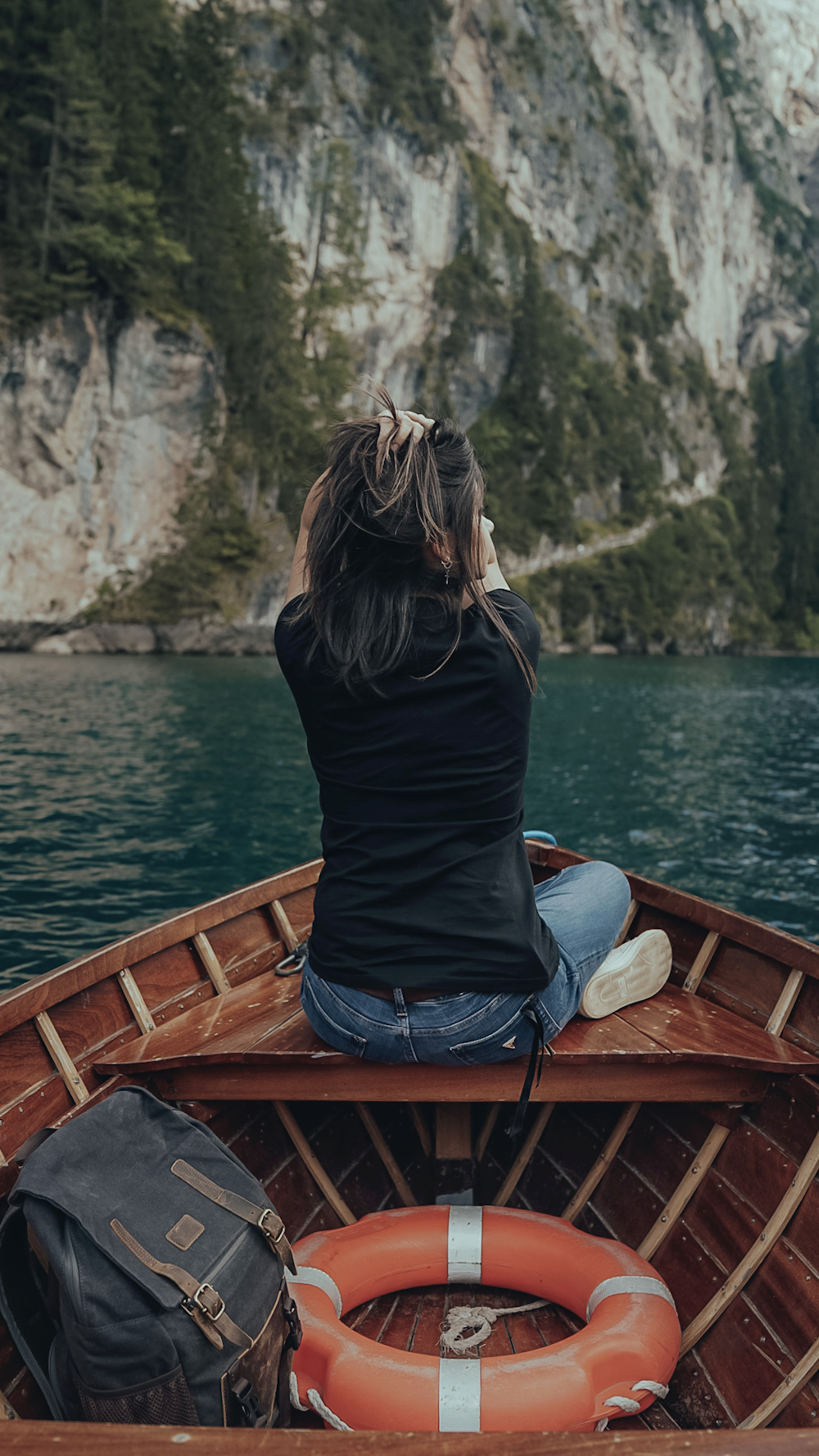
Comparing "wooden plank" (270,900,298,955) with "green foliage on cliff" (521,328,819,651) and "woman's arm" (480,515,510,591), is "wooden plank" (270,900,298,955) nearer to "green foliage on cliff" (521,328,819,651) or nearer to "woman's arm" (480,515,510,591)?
"woman's arm" (480,515,510,591)

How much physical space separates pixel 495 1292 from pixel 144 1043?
1.13m

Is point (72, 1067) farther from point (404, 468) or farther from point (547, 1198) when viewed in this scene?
point (404, 468)

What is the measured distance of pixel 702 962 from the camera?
2986mm

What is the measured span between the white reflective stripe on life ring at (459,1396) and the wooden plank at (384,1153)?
2.77 feet

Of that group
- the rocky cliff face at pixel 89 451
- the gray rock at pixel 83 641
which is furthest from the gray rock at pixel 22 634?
the gray rock at pixel 83 641

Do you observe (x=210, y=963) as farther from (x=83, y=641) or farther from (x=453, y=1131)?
(x=83, y=641)

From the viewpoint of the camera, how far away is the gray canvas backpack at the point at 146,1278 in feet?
5.06

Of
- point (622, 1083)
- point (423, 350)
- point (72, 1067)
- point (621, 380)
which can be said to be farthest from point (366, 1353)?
point (621, 380)

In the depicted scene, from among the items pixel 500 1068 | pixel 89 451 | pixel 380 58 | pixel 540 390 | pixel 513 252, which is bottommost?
pixel 500 1068

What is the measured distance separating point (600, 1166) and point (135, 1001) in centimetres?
143

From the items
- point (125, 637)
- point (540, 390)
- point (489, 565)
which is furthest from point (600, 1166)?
point (540, 390)

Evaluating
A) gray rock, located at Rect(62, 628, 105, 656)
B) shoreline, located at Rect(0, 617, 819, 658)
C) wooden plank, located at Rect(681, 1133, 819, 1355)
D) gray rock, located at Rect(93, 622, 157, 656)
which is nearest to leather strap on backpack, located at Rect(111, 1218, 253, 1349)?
wooden plank, located at Rect(681, 1133, 819, 1355)

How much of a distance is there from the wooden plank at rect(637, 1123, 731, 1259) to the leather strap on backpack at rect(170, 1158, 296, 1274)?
1091 mm

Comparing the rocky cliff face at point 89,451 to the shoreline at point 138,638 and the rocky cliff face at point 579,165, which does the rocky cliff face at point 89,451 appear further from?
the rocky cliff face at point 579,165
